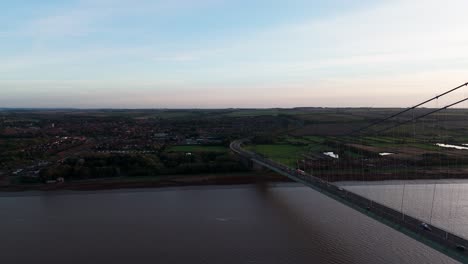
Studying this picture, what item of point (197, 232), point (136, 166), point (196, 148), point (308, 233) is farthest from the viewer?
point (196, 148)

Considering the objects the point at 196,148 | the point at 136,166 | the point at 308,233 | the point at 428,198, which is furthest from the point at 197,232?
the point at 196,148

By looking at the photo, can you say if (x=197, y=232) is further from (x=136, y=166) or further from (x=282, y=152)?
(x=282, y=152)

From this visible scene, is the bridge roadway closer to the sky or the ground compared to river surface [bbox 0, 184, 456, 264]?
closer to the sky

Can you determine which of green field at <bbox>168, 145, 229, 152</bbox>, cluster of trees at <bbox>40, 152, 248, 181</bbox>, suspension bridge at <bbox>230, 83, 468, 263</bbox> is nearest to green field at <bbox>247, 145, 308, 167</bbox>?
suspension bridge at <bbox>230, 83, 468, 263</bbox>

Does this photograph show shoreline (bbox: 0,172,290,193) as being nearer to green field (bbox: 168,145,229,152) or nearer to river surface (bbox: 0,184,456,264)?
river surface (bbox: 0,184,456,264)

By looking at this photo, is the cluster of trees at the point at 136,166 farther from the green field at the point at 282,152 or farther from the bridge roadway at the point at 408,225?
the bridge roadway at the point at 408,225

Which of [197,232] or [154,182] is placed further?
[154,182]

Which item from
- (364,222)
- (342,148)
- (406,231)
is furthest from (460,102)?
(342,148)
